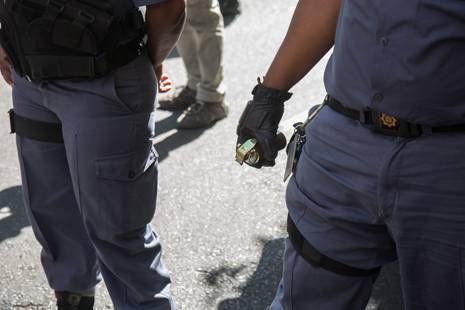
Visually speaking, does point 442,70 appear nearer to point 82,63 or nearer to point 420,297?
point 420,297

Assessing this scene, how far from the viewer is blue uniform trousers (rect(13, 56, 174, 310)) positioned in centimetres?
219

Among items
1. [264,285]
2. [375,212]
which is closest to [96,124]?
[375,212]

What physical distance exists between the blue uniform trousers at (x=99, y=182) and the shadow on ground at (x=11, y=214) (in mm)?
1018

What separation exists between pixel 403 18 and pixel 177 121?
127 inches

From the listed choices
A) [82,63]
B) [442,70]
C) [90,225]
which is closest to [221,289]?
[90,225]

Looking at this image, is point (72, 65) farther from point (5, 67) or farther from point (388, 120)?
point (388, 120)

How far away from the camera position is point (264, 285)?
3.07 metres

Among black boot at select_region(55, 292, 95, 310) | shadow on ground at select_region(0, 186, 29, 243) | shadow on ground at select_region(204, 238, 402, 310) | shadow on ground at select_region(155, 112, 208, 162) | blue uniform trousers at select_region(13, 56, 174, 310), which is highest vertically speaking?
blue uniform trousers at select_region(13, 56, 174, 310)

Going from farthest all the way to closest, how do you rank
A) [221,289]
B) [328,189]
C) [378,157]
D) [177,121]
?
1. [177,121]
2. [221,289]
3. [328,189]
4. [378,157]

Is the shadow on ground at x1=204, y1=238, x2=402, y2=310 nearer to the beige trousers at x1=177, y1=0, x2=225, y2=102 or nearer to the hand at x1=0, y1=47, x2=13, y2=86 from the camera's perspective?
the hand at x1=0, y1=47, x2=13, y2=86

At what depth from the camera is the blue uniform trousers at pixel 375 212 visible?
1.61 m

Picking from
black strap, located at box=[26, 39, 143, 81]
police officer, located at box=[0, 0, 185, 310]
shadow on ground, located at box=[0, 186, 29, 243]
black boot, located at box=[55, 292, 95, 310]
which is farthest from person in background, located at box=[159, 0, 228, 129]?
black strap, located at box=[26, 39, 143, 81]

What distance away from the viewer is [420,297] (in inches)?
68.2

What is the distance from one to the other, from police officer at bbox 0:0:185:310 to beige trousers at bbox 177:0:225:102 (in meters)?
2.15
